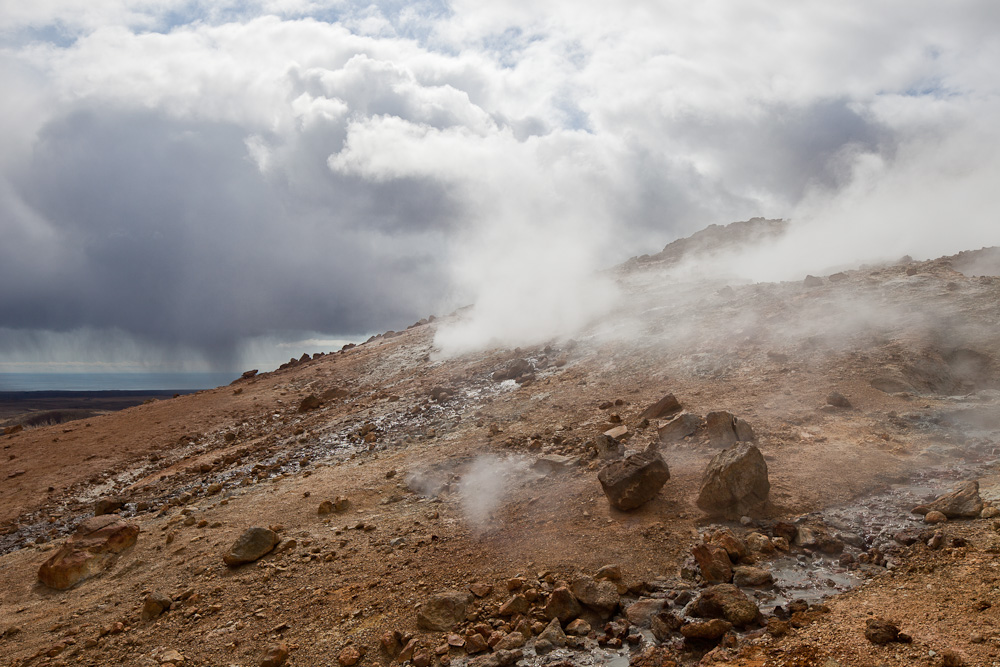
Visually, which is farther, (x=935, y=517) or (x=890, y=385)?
(x=890, y=385)

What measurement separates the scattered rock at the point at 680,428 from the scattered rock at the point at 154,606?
7684 mm

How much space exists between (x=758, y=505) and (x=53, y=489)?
16367 mm

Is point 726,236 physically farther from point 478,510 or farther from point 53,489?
point 53,489

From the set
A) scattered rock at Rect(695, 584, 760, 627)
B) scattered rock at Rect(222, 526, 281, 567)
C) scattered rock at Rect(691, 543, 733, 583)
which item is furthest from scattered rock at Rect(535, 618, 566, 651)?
scattered rock at Rect(222, 526, 281, 567)

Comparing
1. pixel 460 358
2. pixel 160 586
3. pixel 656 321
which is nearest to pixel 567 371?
pixel 656 321

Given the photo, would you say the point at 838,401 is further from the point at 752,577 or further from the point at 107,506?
the point at 107,506

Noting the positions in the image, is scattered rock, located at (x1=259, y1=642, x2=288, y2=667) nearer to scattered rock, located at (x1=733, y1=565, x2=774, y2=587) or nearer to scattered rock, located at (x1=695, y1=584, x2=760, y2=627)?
scattered rock, located at (x1=695, y1=584, x2=760, y2=627)

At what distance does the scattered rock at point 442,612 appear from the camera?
5.48 meters

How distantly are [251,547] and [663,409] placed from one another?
7700mm

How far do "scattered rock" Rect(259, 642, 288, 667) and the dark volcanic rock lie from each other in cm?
427

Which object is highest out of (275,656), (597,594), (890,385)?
(890,385)

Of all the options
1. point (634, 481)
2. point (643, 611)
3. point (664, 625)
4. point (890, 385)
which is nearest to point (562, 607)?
point (643, 611)

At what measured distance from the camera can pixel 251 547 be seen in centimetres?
759

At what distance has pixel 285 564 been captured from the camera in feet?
24.1
